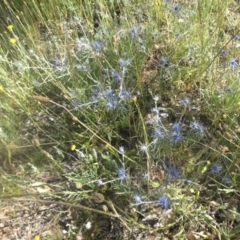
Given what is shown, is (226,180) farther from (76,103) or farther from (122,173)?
(76,103)

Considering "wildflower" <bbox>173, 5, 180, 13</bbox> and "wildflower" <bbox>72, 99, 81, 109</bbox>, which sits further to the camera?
Answer: "wildflower" <bbox>173, 5, 180, 13</bbox>

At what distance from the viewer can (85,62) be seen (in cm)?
187

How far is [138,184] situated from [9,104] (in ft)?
2.63

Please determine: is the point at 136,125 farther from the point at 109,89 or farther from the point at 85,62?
the point at 85,62

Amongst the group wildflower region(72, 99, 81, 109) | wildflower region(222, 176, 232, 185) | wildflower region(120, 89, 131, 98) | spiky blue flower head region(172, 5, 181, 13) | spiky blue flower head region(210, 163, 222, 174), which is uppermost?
spiky blue flower head region(172, 5, 181, 13)

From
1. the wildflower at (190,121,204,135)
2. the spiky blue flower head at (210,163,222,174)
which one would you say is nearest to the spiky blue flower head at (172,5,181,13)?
the wildflower at (190,121,204,135)

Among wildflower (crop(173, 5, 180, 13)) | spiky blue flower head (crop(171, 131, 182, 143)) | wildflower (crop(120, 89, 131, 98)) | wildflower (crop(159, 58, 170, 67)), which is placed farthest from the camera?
wildflower (crop(173, 5, 180, 13))

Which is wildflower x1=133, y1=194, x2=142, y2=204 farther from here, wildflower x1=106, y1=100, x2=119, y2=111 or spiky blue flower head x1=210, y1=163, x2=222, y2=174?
wildflower x1=106, y1=100, x2=119, y2=111

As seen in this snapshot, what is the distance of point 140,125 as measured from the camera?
1678 millimetres

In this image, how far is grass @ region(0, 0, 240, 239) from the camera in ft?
4.91

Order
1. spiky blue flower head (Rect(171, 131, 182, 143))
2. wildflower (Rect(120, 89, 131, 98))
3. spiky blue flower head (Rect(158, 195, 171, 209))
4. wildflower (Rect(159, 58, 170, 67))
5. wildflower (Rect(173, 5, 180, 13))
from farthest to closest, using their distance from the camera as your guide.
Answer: wildflower (Rect(173, 5, 180, 13))
wildflower (Rect(159, 58, 170, 67))
wildflower (Rect(120, 89, 131, 98))
spiky blue flower head (Rect(171, 131, 182, 143))
spiky blue flower head (Rect(158, 195, 171, 209))

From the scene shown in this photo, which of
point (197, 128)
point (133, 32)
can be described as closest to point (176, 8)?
point (133, 32)

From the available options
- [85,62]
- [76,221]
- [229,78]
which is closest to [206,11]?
[229,78]

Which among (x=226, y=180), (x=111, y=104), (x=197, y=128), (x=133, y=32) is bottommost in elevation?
(x=226, y=180)
